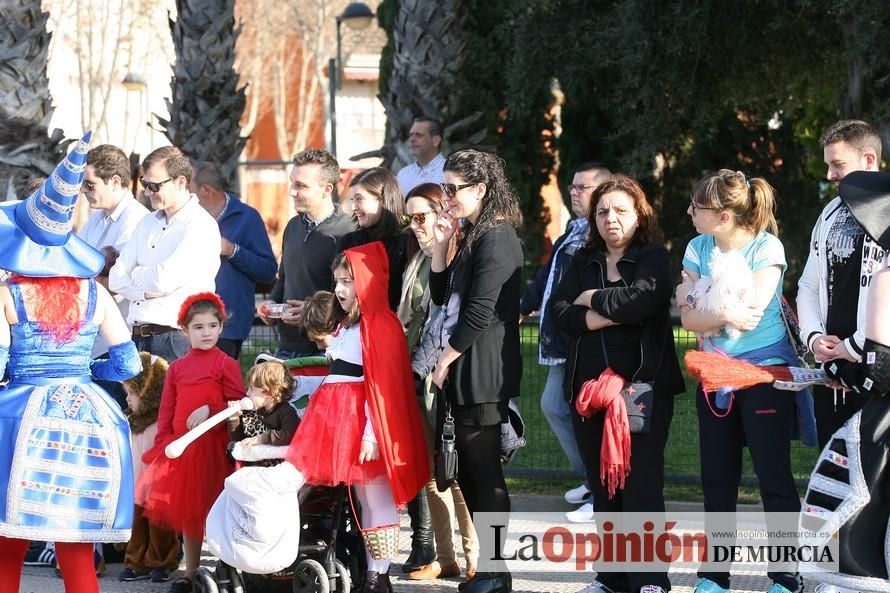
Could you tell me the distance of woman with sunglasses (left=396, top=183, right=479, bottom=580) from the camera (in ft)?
19.4

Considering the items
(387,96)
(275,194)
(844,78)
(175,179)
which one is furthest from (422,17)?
(275,194)

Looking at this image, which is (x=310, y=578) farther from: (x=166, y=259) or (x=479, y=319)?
(x=166, y=259)

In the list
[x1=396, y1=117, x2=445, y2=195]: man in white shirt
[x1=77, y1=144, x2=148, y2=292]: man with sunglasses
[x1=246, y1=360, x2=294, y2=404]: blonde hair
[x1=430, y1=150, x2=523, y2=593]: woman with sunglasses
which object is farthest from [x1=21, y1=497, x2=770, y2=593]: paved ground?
[x1=396, y1=117, x2=445, y2=195]: man in white shirt

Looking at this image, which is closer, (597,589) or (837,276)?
(837,276)

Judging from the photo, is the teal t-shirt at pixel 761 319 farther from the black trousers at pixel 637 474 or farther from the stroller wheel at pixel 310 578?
the stroller wheel at pixel 310 578

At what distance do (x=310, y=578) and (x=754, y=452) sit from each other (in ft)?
6.92

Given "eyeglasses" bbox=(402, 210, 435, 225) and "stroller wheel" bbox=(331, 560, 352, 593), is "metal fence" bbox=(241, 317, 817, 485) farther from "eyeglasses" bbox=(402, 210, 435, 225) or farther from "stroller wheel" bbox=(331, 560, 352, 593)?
"stroller wheel" bbox=(331, 560, 352, 593)

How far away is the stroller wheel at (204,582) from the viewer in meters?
5.60

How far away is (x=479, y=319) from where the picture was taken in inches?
219

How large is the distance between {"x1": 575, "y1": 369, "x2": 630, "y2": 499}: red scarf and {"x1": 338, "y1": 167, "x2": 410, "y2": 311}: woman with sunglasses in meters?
1.25

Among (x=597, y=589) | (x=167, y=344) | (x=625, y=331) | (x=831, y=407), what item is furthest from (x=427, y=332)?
(x=831, y=407)

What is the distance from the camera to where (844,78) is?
1309 cm

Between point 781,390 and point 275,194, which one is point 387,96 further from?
point 275,194

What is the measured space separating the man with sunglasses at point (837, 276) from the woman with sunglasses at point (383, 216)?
201cm
